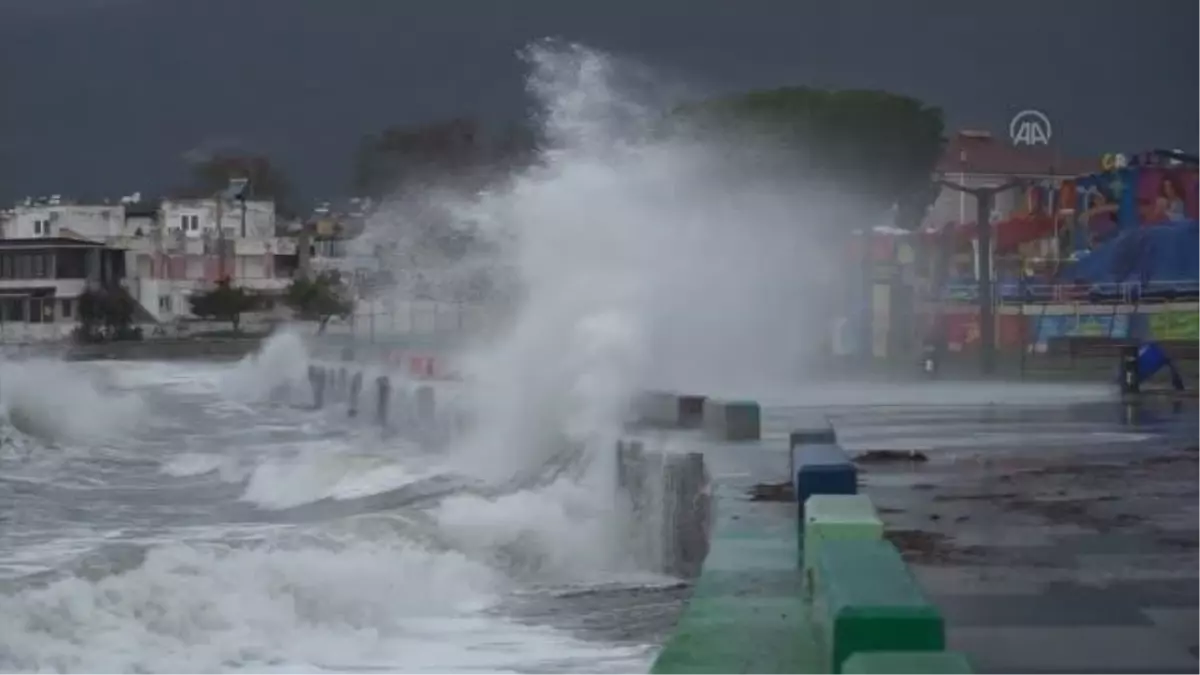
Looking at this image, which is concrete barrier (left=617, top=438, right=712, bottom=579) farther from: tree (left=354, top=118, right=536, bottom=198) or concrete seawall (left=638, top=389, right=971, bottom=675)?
tree (left=354, top=118, right=536, bottom=198)

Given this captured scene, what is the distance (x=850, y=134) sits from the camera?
64.3 metres

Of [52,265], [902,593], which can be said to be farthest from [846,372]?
[52,265]

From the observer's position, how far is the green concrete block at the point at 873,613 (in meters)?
5.51

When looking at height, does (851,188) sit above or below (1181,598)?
above

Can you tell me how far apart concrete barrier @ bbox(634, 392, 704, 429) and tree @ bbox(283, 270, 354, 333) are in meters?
60.2

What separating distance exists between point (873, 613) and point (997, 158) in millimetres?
78963

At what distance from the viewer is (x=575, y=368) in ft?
72.4

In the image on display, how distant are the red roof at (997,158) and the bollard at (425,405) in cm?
5107

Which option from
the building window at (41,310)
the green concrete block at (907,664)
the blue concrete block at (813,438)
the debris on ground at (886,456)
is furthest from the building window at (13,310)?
the green concrete block at (907,664)

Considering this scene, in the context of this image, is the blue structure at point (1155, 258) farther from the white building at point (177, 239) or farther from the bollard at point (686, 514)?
the white building at point (177, 239)

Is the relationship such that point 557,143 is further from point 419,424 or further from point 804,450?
point 804,450

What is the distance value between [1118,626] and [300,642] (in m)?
5.50

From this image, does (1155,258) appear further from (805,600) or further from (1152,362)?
(805,600)

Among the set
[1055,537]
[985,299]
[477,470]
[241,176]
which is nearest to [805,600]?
[1055,537]
